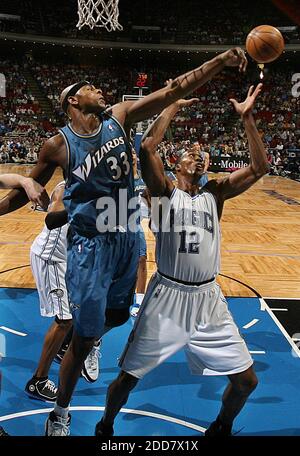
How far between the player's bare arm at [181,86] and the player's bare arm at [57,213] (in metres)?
0.63

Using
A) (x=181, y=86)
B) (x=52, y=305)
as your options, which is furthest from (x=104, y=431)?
(x=181, y=86)

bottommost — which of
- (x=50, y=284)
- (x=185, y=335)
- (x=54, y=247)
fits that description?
(x=50, y=284)

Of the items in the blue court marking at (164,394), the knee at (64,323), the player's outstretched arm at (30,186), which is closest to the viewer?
the player's outstretched arm at (30,186)

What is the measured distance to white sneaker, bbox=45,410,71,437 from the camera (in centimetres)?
266

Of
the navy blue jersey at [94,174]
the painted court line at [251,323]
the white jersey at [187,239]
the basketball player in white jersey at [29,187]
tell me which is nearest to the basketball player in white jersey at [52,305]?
the basketball player in white jersey at [29,187]

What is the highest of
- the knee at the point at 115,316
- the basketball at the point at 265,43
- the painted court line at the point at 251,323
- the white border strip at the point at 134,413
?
the basketball at the point at 265,43

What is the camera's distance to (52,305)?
3.52m

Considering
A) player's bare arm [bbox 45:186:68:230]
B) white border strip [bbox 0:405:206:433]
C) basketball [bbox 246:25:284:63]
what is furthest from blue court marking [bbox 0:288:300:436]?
basketball [bbox 246:25:284:63]

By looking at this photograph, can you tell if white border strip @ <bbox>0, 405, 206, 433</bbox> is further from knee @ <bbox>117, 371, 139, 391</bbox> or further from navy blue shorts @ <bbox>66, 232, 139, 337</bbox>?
navy blue shorts @ <bbox>66, 232, 139, 337</bbox>

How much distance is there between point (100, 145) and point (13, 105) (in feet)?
85.1

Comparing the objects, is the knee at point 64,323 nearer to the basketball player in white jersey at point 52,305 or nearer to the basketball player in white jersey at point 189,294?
the basketball player in white jersey at point 52,305

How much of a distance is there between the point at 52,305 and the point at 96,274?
1.16m

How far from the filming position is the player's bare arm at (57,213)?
2.76 m

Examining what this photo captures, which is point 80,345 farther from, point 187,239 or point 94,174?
point 94,174
